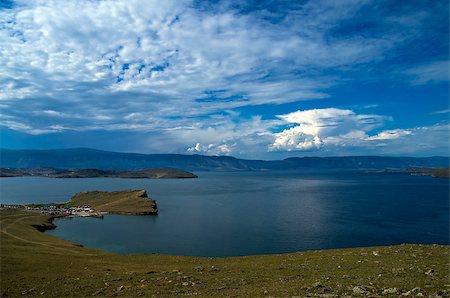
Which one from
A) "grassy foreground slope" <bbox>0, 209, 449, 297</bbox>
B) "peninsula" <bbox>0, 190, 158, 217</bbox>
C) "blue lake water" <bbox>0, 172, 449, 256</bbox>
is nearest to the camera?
"grassy foreground slope" <bbox>0, 209, 449, 297</bbox>

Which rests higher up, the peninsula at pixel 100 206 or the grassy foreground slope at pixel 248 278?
the grassy foreground slope at pixel 248 278

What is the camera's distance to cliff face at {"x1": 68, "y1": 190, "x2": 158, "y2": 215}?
154m

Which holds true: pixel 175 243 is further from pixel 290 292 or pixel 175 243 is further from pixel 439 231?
pixel 439 231

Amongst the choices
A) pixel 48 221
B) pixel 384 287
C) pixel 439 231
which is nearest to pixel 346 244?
pixel 439 231

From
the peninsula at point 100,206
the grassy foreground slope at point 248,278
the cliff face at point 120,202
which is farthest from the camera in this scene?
the cliff face at point 120,202

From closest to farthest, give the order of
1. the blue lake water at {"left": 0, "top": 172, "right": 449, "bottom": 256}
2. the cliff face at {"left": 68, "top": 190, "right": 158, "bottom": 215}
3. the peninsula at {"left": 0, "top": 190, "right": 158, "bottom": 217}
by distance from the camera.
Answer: the blue lake water at {"left": 0, "top": 172, "right": 449, "bottom": 256}
the peninsula at {"left": 0, "top": 190, "right": 158, "bottom": 217}
the cliff face at {"left": 68, "top": 190, "right": 158, "bottom": 215}

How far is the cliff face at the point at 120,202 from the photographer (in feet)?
504

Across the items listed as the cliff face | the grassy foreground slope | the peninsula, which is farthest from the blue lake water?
the grassy foreground slope

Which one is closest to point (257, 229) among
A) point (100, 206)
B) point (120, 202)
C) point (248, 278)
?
point (248, 278)

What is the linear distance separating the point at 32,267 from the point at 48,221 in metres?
88.6

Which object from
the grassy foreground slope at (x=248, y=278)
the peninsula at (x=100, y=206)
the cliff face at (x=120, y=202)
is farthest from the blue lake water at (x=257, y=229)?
the grassy foreground slope at (x=248, y=278)

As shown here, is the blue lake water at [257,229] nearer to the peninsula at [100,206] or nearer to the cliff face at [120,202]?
the cliff face at [120,202]

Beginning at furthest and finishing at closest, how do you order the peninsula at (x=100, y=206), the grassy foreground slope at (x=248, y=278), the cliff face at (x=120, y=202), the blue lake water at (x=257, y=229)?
the cliff face at (x=120, y=202) < the peninsula at (x=100, y=206) < the blue lake water at (x=257, y=229) < the grassy foreground slope at (x=248, y=278)

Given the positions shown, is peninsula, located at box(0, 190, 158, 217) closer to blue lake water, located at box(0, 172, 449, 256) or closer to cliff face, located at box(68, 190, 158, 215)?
cliff face, located at box(68, 190, 158, 215)
